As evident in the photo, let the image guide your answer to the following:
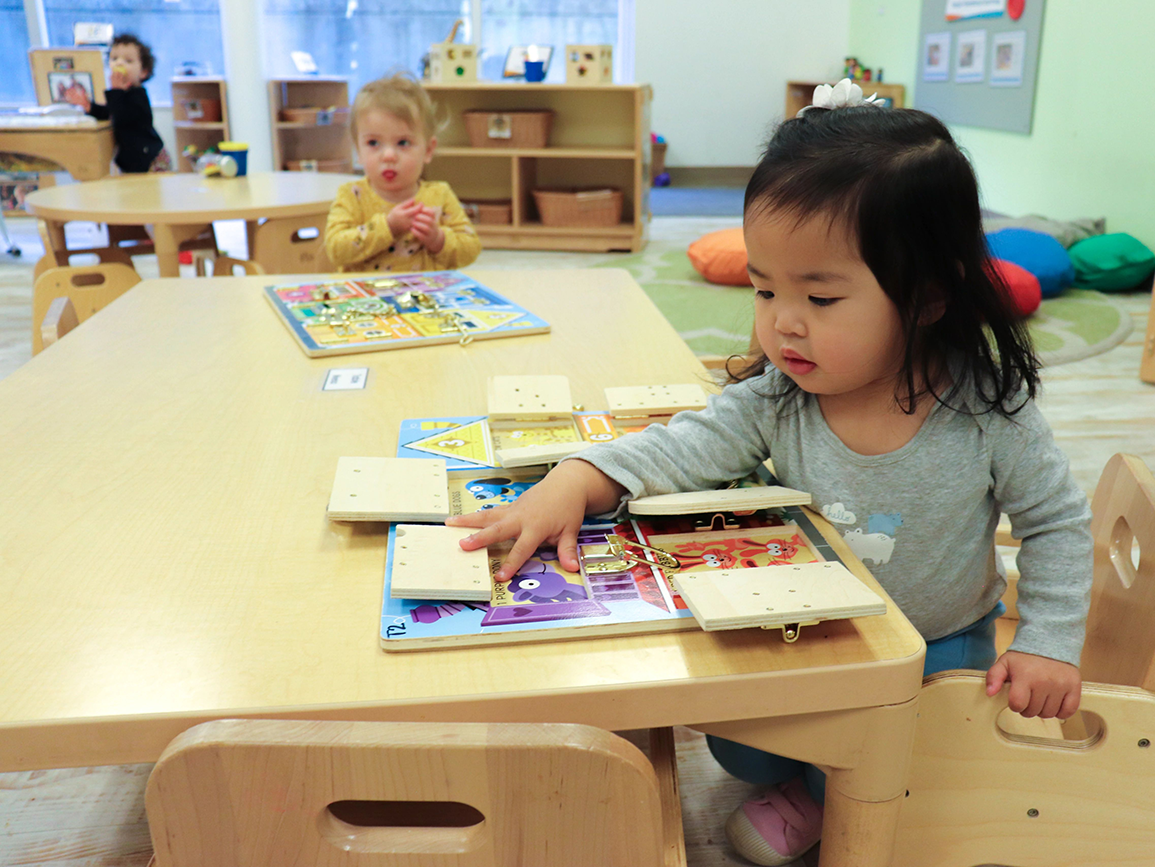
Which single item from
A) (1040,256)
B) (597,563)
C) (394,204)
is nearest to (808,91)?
(1040,256)

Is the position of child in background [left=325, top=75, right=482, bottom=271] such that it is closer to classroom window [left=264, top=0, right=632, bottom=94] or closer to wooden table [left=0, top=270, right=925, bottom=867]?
wooden table [left=0, top=270, right=925, bottom=867]

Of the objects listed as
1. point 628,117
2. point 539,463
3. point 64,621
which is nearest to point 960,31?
point 628,117

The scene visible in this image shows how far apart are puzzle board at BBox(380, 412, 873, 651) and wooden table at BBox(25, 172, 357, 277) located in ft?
6.30

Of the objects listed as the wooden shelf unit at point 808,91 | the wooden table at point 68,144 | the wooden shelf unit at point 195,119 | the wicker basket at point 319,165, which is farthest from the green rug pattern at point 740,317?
the wooden shelf unit at point 195,119

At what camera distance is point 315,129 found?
6.82 metres

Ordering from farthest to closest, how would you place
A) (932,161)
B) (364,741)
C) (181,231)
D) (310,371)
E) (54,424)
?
(181,231), (310,371), (54,424), (932,161), (364,741)

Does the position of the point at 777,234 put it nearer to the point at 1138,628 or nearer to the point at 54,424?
the point at 1138,628

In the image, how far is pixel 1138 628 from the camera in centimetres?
88

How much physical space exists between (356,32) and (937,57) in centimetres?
425

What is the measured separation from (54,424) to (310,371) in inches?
11.6

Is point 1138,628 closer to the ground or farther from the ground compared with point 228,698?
closer to the ground

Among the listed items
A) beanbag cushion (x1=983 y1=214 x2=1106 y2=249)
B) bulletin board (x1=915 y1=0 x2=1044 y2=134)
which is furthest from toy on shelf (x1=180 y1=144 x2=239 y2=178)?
bulletin board (x1=915 y1=0 x2=1044 y2=134)

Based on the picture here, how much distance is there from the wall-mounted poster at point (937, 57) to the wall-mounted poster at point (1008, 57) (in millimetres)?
544

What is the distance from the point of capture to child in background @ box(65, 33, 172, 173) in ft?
15.0
